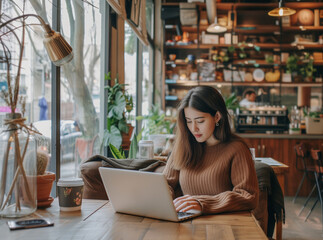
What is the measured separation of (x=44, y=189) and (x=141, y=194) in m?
0.46

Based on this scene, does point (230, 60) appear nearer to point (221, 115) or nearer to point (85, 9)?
point (85, 9)

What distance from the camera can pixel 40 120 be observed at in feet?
8.57

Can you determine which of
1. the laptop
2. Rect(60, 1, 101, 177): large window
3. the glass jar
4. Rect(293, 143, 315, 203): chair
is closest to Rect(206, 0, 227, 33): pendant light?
Rect(293, 143, 315, 203): chair

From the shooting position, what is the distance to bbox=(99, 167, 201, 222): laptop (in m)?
1.48

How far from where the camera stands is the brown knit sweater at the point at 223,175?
73.0 inches

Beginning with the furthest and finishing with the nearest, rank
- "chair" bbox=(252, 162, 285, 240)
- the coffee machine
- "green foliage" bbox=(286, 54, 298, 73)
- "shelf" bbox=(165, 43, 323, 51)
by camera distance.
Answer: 1. "shelf" bbox=(165, 43, 323, 51)
2. "green foliage" bbox=(286, 54, 298, 73)
3. the coffee machine
4. "chair" bbox=(252, 162, 285, 240)

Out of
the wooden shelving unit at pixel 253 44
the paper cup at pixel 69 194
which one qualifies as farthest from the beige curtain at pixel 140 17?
the wooden shelving unit at pixel 253 44

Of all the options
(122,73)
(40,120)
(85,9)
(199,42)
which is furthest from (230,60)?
(40,120)

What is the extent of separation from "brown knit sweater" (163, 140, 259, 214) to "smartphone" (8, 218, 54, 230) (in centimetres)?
67

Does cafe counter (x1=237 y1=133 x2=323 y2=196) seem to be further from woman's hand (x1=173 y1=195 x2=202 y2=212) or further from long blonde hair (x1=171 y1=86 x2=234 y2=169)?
woman's hand (x1=173 y1=195 x2=202 y2=212)

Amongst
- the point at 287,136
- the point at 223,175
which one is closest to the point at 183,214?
the point at 223,175

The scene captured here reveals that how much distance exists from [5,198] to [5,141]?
21 cm

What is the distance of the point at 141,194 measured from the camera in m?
1.55

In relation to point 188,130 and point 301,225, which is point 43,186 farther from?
point 301,225
